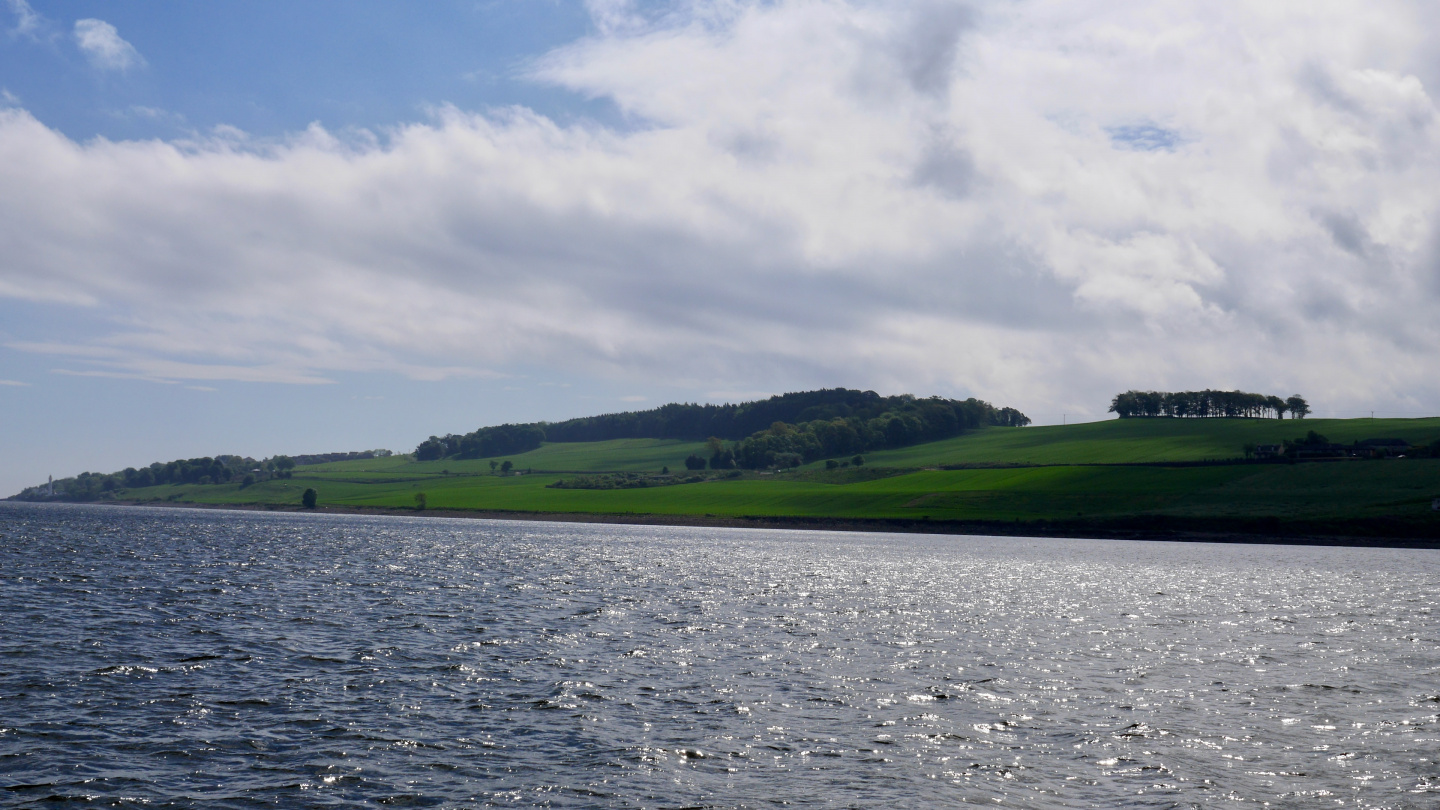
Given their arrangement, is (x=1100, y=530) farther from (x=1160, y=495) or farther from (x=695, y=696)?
(x=695, y=696)

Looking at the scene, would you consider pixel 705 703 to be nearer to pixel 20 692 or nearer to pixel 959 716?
pixel 959 716

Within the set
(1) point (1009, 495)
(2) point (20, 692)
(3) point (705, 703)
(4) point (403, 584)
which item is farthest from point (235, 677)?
(1) point (1009, 495)

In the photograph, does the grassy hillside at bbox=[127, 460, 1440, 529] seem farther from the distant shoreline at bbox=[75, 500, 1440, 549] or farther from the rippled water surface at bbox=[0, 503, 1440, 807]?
the rippled water surface at bbox=[0, 503, 1440, 807]

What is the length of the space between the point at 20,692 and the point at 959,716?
24613mm

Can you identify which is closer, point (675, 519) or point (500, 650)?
point (500, 650)

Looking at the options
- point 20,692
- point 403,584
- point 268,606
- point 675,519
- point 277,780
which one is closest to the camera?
point 277,780

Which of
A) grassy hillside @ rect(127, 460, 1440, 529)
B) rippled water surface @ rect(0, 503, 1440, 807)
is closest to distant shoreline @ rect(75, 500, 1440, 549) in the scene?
grassy hillside @ rect(127, 460, 1440, 529)

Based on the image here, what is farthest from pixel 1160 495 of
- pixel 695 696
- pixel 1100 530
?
pixel 695 696

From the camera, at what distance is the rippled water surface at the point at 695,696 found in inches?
769

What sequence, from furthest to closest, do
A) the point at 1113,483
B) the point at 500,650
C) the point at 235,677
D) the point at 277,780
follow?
1. the point at 1113,483
2. the point at 500,650
3. the point at 235,677
4. the point at 277,780

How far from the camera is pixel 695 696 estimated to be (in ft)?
92.2

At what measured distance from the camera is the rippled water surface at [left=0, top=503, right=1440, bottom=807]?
64.1 ft

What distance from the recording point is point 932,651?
37.2 m

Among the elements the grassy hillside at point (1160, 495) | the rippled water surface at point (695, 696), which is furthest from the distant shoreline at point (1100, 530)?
the rippled water surface at point (695, 696)
